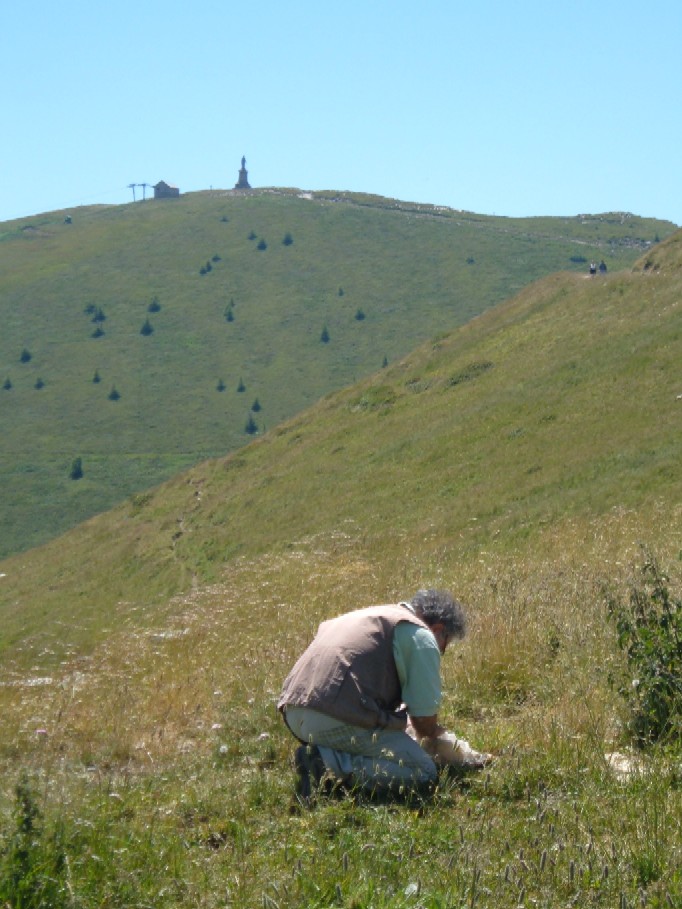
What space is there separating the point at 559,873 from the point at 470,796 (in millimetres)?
1107

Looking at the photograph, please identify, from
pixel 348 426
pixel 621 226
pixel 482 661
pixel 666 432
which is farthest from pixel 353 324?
pixel 482 661

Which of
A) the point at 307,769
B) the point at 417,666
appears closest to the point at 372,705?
the point at 417,666

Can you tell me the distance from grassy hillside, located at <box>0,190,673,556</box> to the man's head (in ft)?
242

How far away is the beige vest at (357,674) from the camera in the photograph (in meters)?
5.11

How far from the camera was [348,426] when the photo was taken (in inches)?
1416

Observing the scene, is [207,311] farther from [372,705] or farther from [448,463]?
[372,705]

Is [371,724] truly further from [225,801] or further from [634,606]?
[634,606]

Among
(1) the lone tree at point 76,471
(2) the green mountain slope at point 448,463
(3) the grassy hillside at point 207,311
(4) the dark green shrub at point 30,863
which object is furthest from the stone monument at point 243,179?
(4) the dark green shrub at point 30,863

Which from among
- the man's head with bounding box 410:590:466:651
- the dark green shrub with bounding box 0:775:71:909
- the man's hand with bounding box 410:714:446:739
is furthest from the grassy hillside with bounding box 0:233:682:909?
the man's head with bounding box 410:590:466:651

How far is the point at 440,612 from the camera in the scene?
5.39 m

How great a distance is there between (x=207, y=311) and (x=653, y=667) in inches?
4422

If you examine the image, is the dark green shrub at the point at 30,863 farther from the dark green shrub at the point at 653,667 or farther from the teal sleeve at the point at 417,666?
the dark green shrub at the point at 653,667

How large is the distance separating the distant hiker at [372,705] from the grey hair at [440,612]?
0.12 metres

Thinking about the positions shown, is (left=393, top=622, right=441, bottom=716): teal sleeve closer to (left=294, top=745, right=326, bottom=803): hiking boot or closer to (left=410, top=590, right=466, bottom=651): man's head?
(left=410, top=590, right=466, bottom=651): man's head
